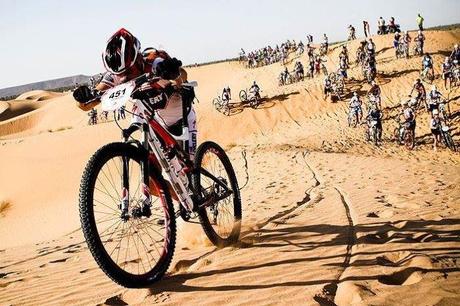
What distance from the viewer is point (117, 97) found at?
2586 mm

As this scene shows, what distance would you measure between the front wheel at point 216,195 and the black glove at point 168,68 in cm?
105

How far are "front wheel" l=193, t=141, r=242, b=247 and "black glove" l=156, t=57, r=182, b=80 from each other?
1.05 m

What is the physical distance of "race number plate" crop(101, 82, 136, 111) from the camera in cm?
255

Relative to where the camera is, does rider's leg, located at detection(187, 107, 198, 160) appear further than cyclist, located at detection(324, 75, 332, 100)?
No

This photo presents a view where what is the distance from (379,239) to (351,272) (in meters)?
1.00

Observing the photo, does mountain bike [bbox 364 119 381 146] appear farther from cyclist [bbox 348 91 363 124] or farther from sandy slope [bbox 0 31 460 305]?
cyclist [bbox 348 91 363 124]

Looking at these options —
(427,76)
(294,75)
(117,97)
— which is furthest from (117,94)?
(294,75)

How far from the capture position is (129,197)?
270 cm

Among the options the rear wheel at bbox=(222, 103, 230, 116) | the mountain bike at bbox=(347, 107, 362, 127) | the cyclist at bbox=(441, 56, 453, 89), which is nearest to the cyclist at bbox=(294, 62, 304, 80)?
the rear wheel at bbox=(222, 103, 230, 116)

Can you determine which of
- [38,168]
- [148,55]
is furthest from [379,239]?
[38,168]

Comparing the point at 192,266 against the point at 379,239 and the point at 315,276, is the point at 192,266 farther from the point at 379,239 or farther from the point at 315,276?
the point at 379,239

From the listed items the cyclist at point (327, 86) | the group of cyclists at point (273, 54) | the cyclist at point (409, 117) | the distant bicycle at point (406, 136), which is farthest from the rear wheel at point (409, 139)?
the group of cyclists at point (273, 54)

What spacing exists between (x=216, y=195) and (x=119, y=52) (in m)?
1.70

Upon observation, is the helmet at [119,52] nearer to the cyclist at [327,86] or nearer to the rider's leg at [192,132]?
the rider's leg at [192,132]
